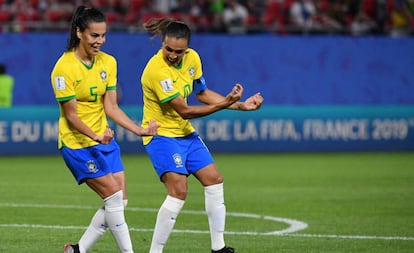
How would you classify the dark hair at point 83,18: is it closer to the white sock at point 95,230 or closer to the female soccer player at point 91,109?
the female soccer player at point 91,109

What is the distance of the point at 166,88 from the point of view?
888 cm

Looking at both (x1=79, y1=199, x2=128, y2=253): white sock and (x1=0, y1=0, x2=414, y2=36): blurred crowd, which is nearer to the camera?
(x1=79, y1=199, x2=128, y2=253): white sock

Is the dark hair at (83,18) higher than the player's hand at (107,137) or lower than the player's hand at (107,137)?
higher

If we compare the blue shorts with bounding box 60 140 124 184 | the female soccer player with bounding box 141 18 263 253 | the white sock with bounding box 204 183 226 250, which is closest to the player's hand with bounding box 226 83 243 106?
the female soccer player with bounding box 141 18 263 253

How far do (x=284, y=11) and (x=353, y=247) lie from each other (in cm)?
1760

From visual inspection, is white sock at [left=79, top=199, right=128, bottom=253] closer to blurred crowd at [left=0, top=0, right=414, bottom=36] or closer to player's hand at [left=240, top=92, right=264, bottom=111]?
player's hand at [left=240, top=92, right=264, bottom=111]

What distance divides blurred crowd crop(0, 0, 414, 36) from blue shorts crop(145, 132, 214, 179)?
16.0 metres

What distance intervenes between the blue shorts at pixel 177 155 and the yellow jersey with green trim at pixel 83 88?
0.59 metres

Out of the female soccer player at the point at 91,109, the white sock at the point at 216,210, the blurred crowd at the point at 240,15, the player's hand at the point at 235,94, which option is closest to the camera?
the female soccer player at the point at 91,109

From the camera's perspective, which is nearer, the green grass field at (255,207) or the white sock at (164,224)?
the white sock at (164,224)

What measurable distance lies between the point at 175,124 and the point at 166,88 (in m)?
0.41

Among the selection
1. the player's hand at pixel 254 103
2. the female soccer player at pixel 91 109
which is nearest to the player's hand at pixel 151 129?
the female soccer player at pixel 91 109

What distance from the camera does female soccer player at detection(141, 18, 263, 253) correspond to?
29.1ft

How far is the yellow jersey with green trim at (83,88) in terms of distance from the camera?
8352 millimetres
